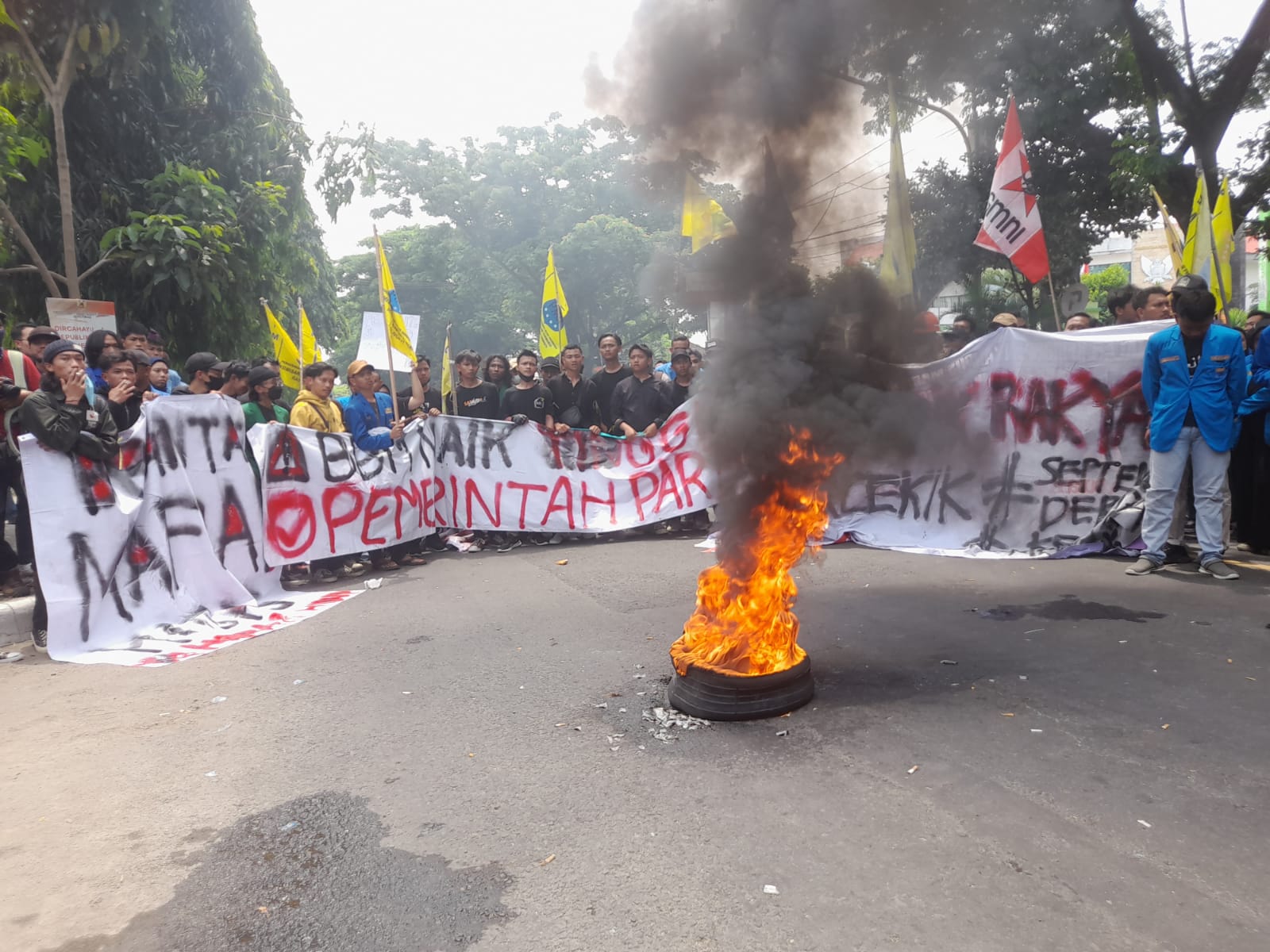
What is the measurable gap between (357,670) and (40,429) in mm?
2704

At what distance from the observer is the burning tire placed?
3758 millimetres

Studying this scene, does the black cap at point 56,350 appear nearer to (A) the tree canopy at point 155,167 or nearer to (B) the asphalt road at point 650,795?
(B) the asphalt road at point 650,795

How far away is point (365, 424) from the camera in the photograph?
7.99 metres

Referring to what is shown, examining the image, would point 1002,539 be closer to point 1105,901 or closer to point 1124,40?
point 1105,901

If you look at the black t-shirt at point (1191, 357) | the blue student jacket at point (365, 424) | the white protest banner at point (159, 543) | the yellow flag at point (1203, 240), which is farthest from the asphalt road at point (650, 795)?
the yellow flag at point (1203, 240)

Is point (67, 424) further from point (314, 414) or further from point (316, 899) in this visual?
point (316, 899)

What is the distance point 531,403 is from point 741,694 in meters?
5.71

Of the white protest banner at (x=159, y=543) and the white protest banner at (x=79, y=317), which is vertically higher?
the white protest banner at (x=79, y=317)

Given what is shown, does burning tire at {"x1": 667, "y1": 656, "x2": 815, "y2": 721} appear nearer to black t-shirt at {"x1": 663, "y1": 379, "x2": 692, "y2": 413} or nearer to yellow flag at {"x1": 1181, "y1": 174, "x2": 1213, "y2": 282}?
black t-shirt at {"x1": 663, "y1": 379, "x2": 692, "y2": 413}

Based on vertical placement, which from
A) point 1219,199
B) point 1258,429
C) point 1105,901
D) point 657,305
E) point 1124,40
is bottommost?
point 1105,901

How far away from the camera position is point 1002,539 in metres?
6.96

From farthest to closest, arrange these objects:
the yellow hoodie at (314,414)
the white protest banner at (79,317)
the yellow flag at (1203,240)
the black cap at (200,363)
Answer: the white protest banner at (79,317) → the yellow hoodie at (314,414) → the yellow flag at (1203,240) → the black cap at (200,363)

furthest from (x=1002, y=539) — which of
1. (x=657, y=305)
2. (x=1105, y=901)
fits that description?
(x=1105, y=901)

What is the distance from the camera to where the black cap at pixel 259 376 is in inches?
298
